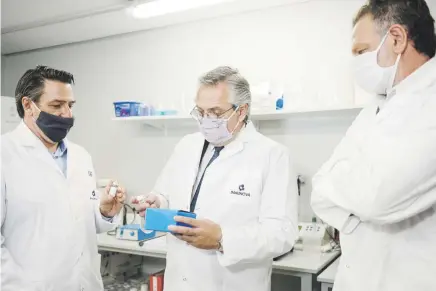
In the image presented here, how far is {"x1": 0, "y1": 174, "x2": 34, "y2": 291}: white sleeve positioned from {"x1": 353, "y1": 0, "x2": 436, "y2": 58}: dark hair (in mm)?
1408

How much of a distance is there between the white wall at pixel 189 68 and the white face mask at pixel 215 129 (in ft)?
3.71

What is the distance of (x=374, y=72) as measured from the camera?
3.60ft

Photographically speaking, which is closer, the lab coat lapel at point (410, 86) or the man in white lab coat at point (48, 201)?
the lab coat lapel at point (410, 86)

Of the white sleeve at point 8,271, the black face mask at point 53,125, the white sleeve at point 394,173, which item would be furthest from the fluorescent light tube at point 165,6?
the white sleeve at point 394,173

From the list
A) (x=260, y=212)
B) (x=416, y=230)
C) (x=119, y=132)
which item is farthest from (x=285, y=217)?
(x=119, y=132)

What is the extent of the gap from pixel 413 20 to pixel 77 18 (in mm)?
2679

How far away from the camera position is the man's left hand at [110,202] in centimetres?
168

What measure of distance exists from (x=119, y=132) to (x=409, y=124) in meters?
2.88

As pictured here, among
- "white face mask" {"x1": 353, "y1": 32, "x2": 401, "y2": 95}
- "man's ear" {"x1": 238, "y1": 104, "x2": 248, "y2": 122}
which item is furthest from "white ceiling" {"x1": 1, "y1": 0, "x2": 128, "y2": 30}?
"white face mask" {"x1": 353, "y1": 32, "x2": 401, "y2": 95}

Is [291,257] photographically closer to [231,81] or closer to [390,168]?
[231,81]

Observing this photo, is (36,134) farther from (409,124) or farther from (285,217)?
(409,124)

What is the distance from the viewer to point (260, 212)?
1.58m

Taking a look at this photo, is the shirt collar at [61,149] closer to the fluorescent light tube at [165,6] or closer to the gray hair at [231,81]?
the gray hair at [231,81]

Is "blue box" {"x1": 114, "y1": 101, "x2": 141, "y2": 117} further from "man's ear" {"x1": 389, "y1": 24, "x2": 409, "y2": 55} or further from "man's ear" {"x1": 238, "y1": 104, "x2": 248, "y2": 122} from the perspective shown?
A: "man's ear" {"x1": 389, "y1": 24, "x2": 409, "y2": 55}
